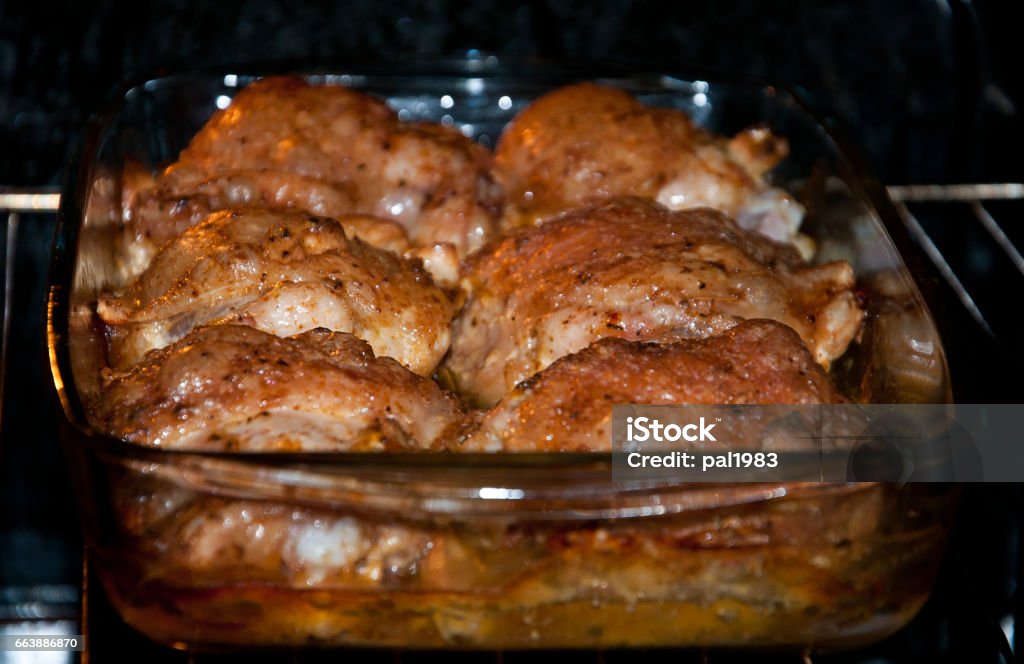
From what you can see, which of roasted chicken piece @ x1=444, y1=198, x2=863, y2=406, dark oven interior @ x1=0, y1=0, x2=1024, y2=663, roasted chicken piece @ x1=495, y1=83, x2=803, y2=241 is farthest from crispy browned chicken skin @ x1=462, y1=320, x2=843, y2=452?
dark oven interior @ x1=0, y1=0, x2=1024, y2=663

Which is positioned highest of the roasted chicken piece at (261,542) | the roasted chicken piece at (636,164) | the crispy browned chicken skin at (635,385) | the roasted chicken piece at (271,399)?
the roasted chicken piece at (636,164)

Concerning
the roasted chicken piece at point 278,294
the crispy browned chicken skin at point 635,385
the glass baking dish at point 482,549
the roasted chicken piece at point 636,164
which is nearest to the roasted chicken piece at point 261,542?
the glass baking dish at point 482,549

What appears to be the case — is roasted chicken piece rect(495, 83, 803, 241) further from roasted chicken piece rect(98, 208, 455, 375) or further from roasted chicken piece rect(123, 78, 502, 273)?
roasted chicken piece rect(98, 208, 455, 375)

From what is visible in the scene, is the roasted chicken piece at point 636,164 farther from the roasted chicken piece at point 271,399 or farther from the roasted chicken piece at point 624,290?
the roasted chicken piece at point 271,399

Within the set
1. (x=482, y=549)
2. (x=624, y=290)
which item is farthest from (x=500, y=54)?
(x=482, y=549)

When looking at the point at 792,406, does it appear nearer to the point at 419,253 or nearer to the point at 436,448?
the point at 436,448

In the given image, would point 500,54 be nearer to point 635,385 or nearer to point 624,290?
point 624,290
